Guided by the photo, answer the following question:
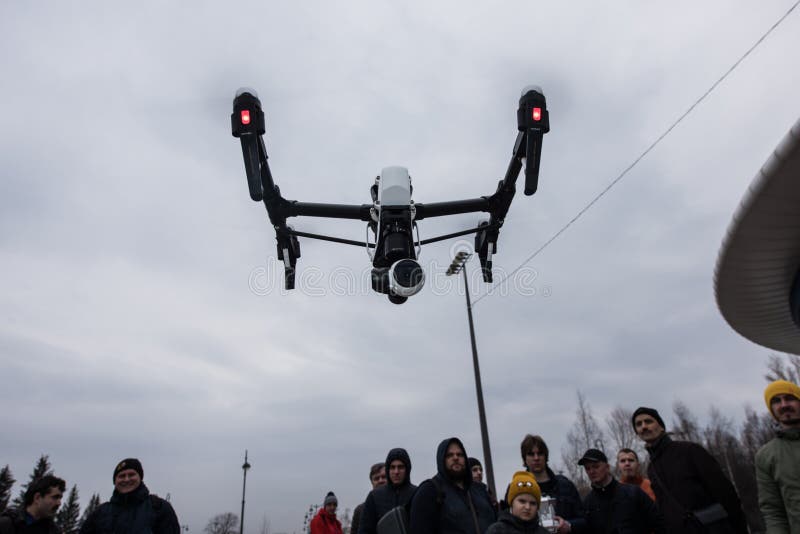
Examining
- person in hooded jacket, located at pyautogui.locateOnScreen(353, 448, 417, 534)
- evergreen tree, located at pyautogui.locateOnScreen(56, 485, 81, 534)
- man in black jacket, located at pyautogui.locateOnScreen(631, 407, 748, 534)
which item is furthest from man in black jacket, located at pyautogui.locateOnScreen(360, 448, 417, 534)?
evergreen tree, located at pyautogui.locateOnScreen(56, 485, 81, 534)

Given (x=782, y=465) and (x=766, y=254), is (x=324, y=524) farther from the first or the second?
(x=766, y=254)

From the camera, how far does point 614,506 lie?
4.12 m

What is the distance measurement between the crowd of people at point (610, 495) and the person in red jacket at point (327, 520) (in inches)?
108

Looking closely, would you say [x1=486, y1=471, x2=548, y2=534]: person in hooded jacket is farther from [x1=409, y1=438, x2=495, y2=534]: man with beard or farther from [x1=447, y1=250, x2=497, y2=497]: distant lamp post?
[x1=447, y1=250, x2=497, y2=497]: distant lamp post

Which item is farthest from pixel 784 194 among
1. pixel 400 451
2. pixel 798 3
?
pixel 400 451

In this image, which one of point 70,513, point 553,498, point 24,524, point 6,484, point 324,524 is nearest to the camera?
point 24,524

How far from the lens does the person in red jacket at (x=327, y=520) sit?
22.3ft

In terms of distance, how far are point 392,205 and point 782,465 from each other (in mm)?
3042

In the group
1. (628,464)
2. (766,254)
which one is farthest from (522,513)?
(766,254)

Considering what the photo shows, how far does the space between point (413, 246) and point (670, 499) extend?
2594 millimetres

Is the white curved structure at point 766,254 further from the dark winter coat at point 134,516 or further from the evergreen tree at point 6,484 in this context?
the evergreen tree at point 6,484

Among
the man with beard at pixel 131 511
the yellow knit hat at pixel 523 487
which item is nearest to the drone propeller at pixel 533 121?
the yellow knit hat at pixel 523 487

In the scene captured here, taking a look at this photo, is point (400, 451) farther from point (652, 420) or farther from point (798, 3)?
point (798, 3)

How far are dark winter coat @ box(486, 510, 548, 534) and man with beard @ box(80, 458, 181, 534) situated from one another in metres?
2.59
